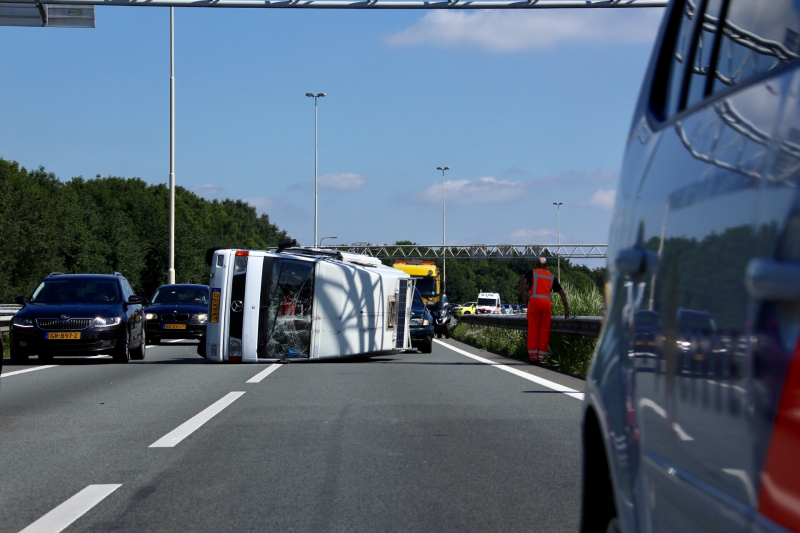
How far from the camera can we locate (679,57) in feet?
9.24

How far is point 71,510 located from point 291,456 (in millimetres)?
2004

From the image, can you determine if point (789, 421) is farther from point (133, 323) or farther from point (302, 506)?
point (133, 323)

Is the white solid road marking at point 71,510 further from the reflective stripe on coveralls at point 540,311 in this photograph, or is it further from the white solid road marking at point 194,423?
the reflective stripe on coveralls at point 540,311

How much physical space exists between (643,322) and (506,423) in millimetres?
6315

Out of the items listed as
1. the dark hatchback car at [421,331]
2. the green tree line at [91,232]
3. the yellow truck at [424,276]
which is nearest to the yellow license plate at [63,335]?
the dark hatchback car at [421,331]

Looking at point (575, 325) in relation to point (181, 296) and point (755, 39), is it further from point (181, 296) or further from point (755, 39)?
point (181, 296)

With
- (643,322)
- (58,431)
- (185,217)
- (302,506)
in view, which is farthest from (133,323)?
(185,217)

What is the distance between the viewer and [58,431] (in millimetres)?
8586

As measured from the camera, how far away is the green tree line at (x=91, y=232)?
2797 inches

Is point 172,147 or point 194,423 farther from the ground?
point 172,147

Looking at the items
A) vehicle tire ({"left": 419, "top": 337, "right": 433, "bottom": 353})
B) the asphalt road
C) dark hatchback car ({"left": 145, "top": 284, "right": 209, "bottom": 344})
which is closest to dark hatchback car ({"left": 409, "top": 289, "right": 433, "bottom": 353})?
vehicle tire ({"left": 419, "top": 337, "right": 433, "bottom": 353})

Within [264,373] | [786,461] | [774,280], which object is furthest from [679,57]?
[264,373]

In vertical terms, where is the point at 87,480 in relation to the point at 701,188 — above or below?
below

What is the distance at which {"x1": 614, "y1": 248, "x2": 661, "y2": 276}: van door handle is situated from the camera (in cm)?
264
